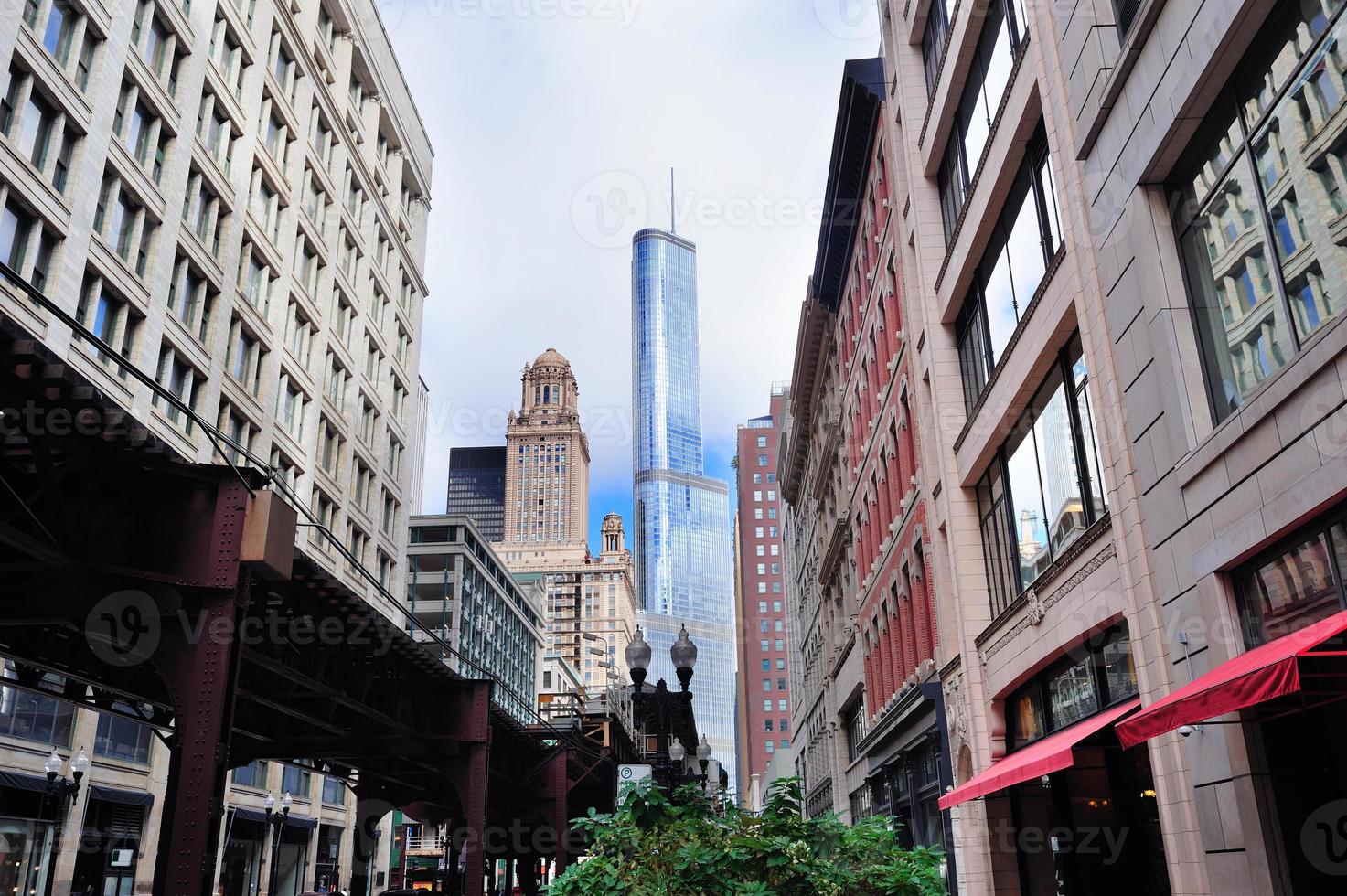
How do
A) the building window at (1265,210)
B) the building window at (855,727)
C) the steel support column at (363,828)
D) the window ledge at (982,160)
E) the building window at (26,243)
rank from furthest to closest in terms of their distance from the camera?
the building window at (855,727) → the steel support column at (363,828) → the building window at (26,243) → the window ledge at (982,160) → the building window at (1265,210)

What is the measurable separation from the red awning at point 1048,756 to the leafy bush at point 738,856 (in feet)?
7.26

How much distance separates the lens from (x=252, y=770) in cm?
5050

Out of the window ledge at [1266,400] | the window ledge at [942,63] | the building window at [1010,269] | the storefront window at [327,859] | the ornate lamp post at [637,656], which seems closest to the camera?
the window ledge at [1266,400]

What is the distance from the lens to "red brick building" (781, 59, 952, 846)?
97.9 ft

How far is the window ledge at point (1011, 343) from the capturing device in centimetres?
1689

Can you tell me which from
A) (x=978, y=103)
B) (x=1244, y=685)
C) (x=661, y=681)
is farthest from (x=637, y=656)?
(x=978, y=103)

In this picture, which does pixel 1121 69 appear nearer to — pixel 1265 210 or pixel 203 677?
pixel 1265 210

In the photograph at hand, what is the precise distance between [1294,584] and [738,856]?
19.9ft

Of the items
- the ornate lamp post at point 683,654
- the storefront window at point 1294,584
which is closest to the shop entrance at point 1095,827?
the storefront window at point 1294,584

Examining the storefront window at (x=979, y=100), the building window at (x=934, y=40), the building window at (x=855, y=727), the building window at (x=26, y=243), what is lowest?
the building window at (x=855, y=727)

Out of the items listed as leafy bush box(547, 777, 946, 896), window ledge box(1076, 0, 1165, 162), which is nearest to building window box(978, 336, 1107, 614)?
window ledge box(1076, 0, 1165, 162)

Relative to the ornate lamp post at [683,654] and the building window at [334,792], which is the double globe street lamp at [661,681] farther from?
the building window at [334,792]

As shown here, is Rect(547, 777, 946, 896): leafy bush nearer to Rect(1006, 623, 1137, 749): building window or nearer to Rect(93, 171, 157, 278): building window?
Rect(1006, 623, 1137, 749): building window

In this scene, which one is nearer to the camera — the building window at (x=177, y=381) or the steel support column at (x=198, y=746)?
the steel support column at (x=198, y=746)
